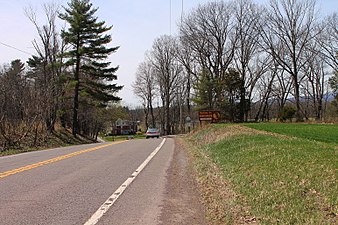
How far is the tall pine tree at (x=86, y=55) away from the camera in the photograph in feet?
134

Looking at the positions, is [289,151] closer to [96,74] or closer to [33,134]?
[33,134]

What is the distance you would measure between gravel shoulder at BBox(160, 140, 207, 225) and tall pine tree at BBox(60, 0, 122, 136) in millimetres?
31041

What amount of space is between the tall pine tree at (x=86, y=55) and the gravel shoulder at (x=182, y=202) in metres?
31.0

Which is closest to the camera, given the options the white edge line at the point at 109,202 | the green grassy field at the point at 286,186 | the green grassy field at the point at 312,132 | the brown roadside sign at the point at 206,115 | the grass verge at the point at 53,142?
the green grassy field at the point at 286,186

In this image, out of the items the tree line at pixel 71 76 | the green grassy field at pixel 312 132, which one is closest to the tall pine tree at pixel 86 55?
the tree line at pixel 71 76

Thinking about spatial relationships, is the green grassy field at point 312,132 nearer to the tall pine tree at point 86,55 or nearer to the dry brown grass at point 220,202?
the dry brown grass at point 220,202

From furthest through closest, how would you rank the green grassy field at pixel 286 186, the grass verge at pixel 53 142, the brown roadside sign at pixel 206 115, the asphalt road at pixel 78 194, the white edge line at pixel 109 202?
the brown roadside sign at pixel 206 115, the grass verge at pixel 53 142, the asphalt road at pixel 78 194, the white edge line at pixel 109 202, the green grassy field at pixel 286 186

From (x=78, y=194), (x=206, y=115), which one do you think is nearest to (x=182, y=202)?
(x=78, y=194)

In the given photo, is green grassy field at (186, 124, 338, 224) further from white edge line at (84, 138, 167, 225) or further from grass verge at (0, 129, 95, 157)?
grass verge at (0, 129, 95, 157)

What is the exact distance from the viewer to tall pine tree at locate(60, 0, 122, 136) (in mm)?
40906

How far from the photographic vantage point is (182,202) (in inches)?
307

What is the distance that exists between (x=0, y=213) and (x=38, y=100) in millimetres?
25808

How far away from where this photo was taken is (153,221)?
246 inches

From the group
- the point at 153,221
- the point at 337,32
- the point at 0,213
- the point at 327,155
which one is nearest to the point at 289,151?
the point at 327,155
